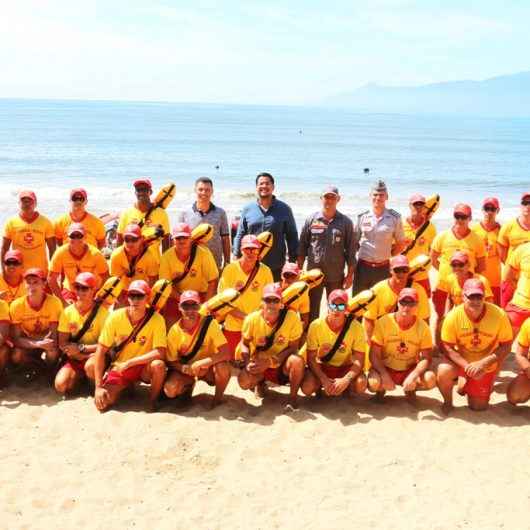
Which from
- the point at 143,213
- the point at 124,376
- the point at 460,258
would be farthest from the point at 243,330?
the point at 460,258

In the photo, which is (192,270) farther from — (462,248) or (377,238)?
(462,248)

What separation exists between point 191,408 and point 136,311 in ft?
3.93

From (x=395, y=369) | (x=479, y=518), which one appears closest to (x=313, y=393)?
(x=395, y=369)

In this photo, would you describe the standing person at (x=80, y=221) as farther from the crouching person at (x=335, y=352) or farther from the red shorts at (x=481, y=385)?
the red shorts at (x=481, y=385)

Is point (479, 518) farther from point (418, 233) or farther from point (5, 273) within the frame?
point (5, 273)

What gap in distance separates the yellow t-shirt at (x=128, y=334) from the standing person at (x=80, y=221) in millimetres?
2222

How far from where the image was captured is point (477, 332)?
661cm

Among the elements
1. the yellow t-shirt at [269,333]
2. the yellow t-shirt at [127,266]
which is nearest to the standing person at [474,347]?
the yellow t-shirt at [269,333]

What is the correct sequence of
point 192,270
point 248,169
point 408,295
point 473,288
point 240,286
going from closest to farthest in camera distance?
point 473,288 → point 408,295 → point 240,286 → point 192,270 → point 248,169

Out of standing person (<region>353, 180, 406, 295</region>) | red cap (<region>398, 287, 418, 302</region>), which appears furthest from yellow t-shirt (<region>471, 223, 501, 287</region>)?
red cap (<region>398, 287, 418, 302</region>)

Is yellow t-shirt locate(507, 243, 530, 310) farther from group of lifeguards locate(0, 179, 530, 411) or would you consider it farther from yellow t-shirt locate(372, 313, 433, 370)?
yellow t-shirt locate(372, 313, 433, 370)

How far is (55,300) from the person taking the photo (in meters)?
7.12

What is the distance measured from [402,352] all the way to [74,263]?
397cm

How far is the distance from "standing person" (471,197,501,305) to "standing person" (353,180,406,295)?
4.01 ft
